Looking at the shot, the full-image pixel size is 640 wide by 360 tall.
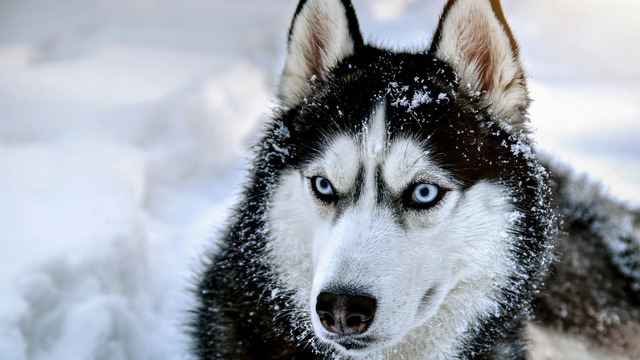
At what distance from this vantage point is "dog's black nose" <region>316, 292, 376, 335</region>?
145 cm

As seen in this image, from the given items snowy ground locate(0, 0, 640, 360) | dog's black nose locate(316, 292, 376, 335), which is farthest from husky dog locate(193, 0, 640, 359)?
snowy ground locate(0, 0, 640, 360)

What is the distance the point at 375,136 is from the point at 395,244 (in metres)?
0.38

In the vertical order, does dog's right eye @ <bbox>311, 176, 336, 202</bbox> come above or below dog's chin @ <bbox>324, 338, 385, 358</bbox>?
above

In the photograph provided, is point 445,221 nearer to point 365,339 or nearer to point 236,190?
point 365,339

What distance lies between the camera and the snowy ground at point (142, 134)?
102 inches

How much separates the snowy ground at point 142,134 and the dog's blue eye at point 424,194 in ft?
2.75

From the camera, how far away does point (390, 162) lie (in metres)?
1.69

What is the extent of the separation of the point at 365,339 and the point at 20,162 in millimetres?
2953

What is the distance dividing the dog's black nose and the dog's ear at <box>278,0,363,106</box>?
93cm

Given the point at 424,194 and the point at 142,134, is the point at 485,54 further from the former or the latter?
the point at 142,134

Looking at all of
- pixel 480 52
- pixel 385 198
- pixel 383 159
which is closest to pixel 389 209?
pixel 385 198

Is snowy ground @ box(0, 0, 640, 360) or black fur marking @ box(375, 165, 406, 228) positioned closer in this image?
black fur marking @ box(375, 165, 406, 228)

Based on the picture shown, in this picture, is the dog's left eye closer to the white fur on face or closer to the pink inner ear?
the white fur on face

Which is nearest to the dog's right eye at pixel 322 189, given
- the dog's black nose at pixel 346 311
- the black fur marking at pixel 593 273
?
the dog's black nose at pixel 346 311
